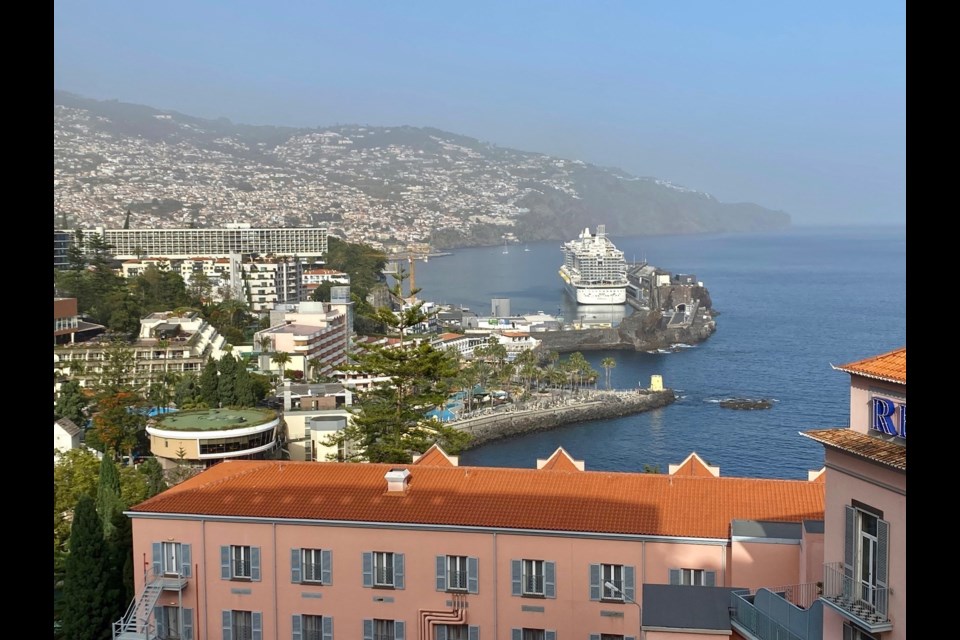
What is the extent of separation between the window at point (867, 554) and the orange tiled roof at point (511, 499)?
9.80 ft

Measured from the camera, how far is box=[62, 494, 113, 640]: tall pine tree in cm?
618

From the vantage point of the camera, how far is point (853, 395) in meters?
2.36

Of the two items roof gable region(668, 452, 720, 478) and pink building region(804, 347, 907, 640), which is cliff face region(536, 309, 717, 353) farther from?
pink building region(804, 347, 907, 640)

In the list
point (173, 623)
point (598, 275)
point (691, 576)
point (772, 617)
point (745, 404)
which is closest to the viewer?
point (772, 617)

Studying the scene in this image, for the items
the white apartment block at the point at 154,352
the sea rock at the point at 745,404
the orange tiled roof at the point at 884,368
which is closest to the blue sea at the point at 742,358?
the sea rock at the point at 745,404

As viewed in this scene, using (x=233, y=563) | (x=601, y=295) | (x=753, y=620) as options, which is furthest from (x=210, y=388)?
(x=601, y=295)

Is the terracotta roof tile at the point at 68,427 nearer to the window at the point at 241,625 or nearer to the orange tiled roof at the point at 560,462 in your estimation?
the orange tiled roof at the point at 560,462

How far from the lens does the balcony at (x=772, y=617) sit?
2383 millimetres

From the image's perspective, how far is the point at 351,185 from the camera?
104562mm

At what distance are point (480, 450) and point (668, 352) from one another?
1394 cm

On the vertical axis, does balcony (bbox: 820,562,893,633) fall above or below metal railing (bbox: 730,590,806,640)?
above

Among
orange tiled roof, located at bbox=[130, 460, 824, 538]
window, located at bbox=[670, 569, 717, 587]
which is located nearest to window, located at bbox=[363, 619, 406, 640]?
orange tiled roof, located at bbox=[130, 460, 824, 538]

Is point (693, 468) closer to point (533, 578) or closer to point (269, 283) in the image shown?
point (533, 578)

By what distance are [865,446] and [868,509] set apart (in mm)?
125
